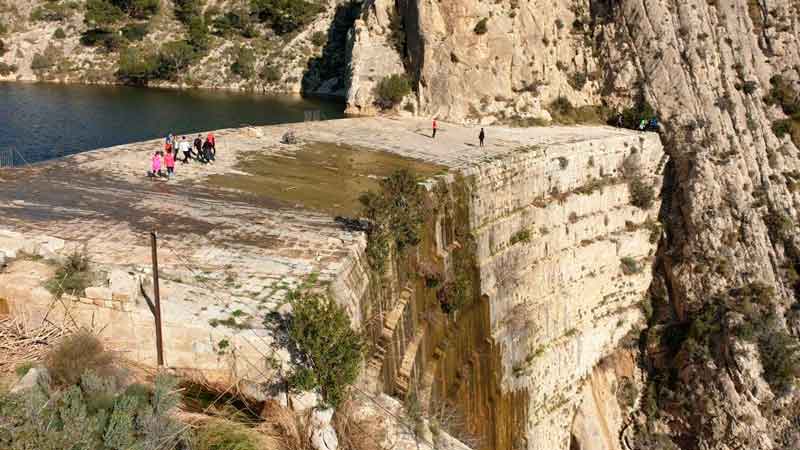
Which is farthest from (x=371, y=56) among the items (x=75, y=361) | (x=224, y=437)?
(x=224, y=437)

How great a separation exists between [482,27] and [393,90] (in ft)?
17.3

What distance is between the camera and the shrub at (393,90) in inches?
1254

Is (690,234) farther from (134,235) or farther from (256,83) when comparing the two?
(256,83)

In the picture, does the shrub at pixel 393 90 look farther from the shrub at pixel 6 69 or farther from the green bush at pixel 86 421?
the shrub at pixel 6 69

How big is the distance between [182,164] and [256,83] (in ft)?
132

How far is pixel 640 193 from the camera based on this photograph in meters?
26.7

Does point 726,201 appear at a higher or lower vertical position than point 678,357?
higher

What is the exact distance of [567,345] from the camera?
77.2ft

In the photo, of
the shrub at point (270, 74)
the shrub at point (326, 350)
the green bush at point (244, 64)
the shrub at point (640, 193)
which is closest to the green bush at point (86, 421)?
the shrub at point (326, 350)

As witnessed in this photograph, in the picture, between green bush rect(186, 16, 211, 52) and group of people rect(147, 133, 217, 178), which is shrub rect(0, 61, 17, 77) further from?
group of people rect(147, 133, 217, 178)

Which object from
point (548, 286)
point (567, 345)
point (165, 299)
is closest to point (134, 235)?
point (165, 299)

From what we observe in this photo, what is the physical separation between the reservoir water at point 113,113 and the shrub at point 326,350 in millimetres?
23488

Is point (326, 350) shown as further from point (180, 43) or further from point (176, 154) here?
point (180, 43)

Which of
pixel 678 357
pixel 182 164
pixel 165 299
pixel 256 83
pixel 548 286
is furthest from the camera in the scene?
pixel 256 83
